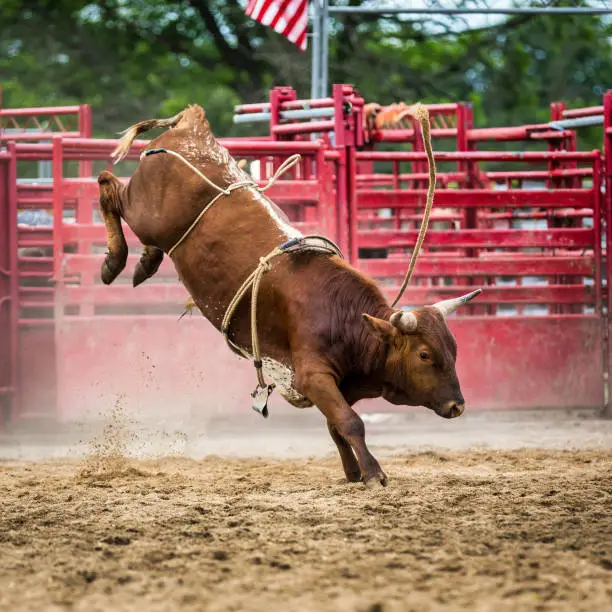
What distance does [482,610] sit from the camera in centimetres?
358

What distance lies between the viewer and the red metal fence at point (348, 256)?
28.6 feet

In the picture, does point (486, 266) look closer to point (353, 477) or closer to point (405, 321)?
point (353, 477)

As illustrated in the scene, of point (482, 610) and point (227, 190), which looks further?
point (227, 190)

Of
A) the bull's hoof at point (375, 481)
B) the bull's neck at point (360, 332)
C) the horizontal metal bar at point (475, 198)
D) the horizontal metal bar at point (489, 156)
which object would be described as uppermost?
the horizontal metal bar at point (489, 156)

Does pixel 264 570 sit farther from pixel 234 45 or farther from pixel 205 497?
pixel 234 45

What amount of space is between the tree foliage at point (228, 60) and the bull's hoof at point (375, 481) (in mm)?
15841

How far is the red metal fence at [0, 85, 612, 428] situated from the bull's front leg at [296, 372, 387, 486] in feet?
10.2

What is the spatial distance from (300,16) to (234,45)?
11.9 meters

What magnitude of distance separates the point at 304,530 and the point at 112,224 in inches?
99.9

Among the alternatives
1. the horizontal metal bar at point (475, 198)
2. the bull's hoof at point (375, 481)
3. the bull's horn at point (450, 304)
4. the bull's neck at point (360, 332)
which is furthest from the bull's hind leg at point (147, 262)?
the horizontal metal bar at point (475, 198)

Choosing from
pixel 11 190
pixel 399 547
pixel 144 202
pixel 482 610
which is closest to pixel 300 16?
pixel 11 190

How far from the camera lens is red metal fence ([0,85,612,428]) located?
8703 mm

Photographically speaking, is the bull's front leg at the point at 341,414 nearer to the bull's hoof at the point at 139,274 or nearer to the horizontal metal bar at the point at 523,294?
the bull's hoof at the point at 139,274

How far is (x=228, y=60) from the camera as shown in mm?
23297
